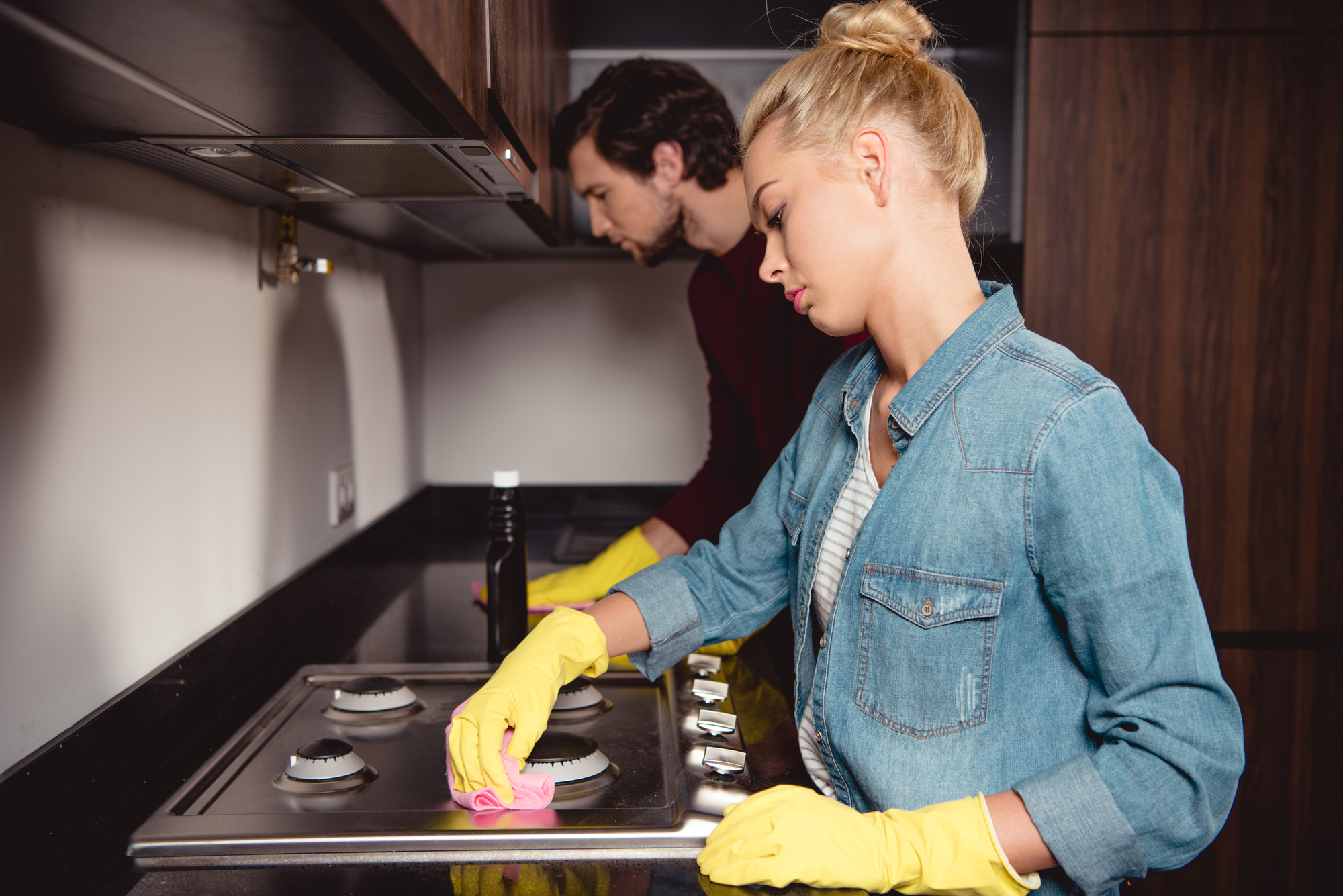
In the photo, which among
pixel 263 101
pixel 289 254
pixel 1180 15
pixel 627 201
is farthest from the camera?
pixel 627 201

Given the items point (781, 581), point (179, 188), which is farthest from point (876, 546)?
point (179, 188)

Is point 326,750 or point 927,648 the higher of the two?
point 927,648

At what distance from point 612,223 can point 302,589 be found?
78 cm

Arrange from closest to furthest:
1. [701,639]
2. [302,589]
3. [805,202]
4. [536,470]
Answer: [805,202]
[701,639]
[302,589]
[536,470]

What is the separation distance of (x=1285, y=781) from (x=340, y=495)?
1.67 meters

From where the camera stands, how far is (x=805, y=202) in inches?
32.0

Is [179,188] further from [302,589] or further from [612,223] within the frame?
[612,223]

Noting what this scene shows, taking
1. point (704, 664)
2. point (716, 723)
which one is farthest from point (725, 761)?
point (704, 664)

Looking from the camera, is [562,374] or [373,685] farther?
[562,374]

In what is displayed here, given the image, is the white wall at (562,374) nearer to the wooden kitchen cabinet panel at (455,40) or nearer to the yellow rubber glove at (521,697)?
the yellow rubber glove at (521,697)

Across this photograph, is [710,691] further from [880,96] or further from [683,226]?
[683,226]

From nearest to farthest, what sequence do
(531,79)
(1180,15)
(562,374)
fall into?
(531,79), (1180,15), (562,374)

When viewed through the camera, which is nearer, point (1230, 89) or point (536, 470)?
point (1230, 89)

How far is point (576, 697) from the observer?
1.03 metres
